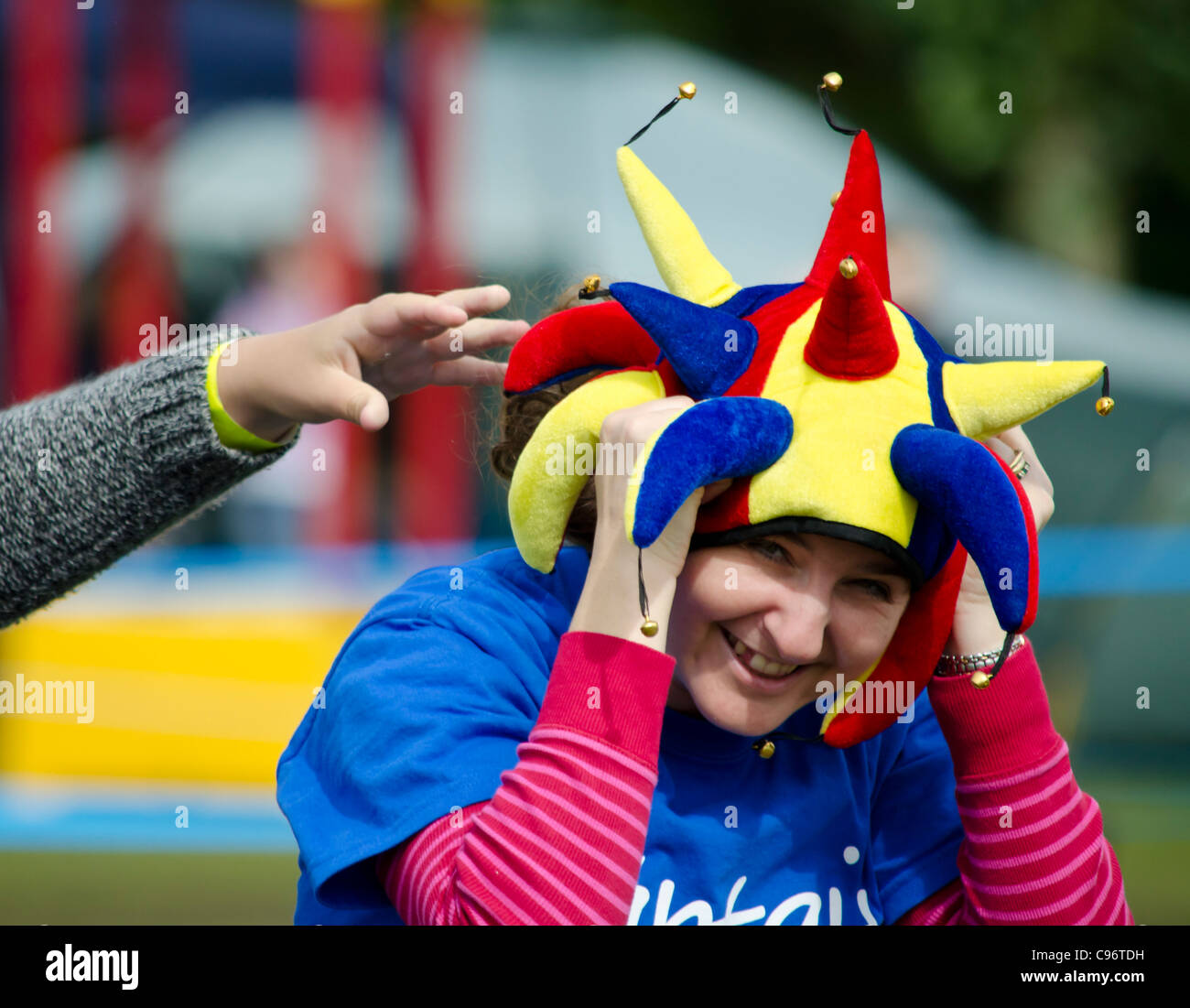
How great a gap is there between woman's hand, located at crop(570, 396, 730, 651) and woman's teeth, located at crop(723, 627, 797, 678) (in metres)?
0.10

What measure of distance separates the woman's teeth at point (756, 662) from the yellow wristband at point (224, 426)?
58 centimetres

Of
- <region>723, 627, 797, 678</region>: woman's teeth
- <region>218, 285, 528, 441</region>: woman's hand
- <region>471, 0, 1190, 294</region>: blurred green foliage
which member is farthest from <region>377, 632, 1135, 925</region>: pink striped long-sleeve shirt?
<region>471, 0, 1190, 294</region>: blurred green foliage

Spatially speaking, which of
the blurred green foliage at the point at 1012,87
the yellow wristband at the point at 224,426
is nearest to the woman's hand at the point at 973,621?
the yellow wristband at the point at 224,426

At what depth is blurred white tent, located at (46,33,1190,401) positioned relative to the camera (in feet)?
22.6

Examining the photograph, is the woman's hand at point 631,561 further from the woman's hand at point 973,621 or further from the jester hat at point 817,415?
the woman's hand at point 973,621

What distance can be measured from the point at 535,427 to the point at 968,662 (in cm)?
66

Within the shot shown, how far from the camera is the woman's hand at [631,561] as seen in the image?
4.76 feet

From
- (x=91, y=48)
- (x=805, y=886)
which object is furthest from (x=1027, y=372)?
(x=91, y=48)

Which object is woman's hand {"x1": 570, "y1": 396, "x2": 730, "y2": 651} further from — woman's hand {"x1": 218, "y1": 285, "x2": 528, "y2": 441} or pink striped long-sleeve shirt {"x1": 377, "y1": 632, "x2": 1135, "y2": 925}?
woman's hand {"x1": 218, "y1": 285, "x2": 528, "y2": 441}

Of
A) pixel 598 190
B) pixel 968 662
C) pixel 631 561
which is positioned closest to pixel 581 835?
pixel 631 561

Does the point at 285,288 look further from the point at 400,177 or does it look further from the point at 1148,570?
the point at 1148,570

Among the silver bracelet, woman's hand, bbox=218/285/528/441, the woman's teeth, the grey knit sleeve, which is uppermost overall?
woman's hand, bbox=218/285/528/441

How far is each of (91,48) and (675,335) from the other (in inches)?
234
